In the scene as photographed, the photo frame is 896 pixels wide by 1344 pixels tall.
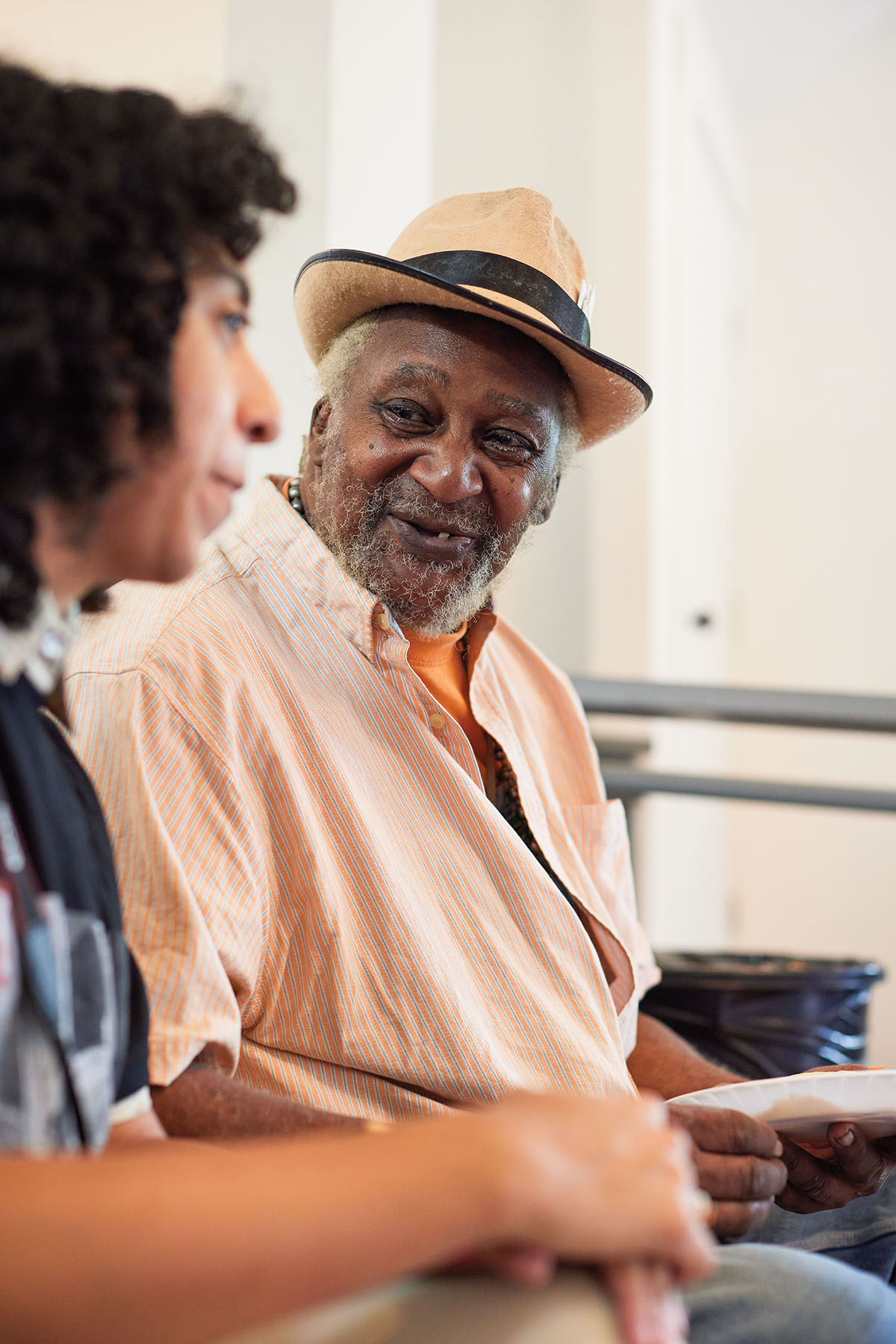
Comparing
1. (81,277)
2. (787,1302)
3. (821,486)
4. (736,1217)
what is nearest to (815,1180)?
(736,1217)

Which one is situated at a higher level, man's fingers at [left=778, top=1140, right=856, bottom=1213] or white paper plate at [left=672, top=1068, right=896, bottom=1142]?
white paper plate at [left=672, top=1068, right=896, bottom=1142]

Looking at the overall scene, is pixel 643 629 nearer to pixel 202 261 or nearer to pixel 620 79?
pixel 620 79

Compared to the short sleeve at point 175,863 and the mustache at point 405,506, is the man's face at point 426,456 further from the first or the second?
the short sleeve at point 175,863

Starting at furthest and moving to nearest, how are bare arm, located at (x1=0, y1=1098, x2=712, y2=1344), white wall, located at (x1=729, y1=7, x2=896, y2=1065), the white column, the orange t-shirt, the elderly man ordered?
white wall, located at (x1=729, y1=7, x2=896, y2=1065) → the white column → the orange t-shirt → the elderly man → bare arm, located at (x1=0, y1=1098, x2=712, y2=1344)

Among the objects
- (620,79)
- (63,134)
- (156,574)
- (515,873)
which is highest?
(620,79)

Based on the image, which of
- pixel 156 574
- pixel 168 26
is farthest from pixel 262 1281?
pixel 168 26

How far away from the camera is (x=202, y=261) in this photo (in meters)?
0.74

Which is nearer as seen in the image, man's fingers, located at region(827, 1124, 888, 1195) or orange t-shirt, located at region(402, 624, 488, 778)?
man's fingers, located at region(827, 1124, 888, 1195)

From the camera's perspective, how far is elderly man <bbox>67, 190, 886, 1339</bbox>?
1.04 metres

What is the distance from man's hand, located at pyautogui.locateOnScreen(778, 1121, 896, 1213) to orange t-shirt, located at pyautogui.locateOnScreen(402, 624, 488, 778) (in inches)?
21.5

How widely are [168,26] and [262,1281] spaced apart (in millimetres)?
1768

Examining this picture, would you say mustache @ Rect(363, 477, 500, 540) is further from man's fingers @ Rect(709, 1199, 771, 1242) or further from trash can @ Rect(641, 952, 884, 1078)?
trash can @ Rect(641, 952, 884, 1078)

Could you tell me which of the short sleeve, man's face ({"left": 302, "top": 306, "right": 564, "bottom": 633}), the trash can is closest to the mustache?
man's face ({"left": 302, "top": 306, "right": 564, "bottom": 633})

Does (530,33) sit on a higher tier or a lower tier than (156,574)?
higher
